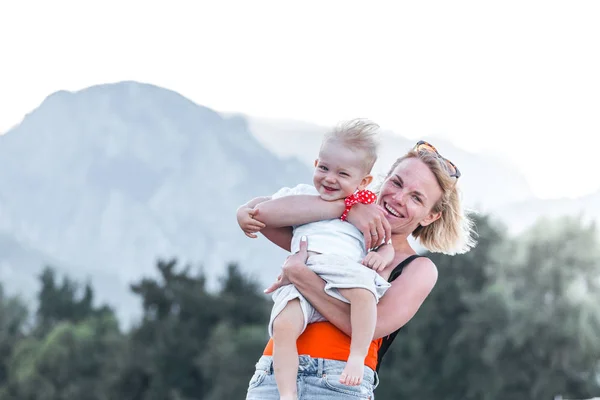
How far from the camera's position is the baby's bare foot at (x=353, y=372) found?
3.64m

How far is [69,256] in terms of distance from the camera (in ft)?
455

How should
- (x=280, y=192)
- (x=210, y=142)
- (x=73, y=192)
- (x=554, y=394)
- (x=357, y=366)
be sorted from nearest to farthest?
(x=357, y=366) < (x=280, y=192) < (x=554, y=394) < (x=73, y=192) < (x=210, y=142)

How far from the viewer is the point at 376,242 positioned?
3879mm

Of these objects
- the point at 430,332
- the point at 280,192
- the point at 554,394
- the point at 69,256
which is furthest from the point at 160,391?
the point at 69,256

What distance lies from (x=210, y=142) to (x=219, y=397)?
368 feet

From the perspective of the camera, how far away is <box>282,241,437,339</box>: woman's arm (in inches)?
147

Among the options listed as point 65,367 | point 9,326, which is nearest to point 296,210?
point 65,367

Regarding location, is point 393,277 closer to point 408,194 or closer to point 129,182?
point 408,194

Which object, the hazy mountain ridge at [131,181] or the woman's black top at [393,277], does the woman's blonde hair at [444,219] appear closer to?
the woman's black top at [393,277]

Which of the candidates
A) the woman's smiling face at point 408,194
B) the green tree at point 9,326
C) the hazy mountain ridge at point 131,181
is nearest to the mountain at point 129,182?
the hazy mountain ridge at point 131,181

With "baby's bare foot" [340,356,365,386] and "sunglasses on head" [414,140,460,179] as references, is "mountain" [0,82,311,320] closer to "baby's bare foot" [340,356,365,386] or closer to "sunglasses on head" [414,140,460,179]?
"sunglasses on head" [414,140,460,179]

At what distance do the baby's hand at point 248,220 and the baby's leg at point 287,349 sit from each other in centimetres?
43

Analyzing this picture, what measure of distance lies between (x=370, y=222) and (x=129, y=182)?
146866 mm

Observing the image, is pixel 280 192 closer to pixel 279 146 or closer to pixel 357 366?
pixel 357 366
